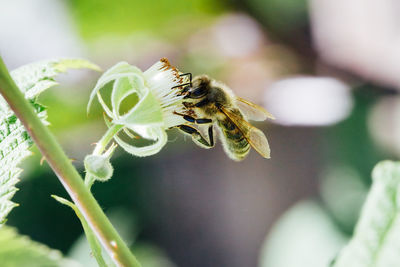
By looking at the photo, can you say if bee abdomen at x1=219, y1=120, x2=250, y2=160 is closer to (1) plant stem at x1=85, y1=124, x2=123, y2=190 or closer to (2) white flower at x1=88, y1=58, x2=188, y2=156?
(2) white flower at x1=88, y1=58, x2=188, y2=156

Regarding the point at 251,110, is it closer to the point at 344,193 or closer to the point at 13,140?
the point at 13,140

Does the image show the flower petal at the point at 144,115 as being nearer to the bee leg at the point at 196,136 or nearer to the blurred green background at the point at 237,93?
the bee leg at the point at 196,136

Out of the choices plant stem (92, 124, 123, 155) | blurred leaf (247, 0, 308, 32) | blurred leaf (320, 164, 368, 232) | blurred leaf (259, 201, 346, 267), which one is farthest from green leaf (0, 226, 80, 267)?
blurred leaf (247, 0, 308, 32)

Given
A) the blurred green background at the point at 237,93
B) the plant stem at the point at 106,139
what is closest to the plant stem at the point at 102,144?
the plant stem at the point at 106,139

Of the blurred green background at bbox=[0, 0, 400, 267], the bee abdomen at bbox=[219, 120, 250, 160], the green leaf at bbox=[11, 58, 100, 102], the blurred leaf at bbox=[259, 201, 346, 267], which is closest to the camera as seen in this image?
the green leaf at bbox=[11, 58, 100, 102]

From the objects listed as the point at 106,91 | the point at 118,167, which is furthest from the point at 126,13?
the point at 118,167

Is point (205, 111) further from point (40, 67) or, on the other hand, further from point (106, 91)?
point (106, 91)

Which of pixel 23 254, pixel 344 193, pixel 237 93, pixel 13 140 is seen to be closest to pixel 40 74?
pixel 13 140
